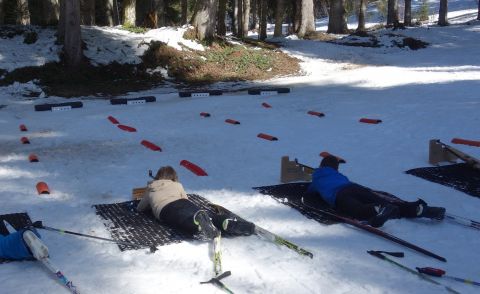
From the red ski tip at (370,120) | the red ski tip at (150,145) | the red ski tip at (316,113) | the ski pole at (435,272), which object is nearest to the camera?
the ski pole at (435,272)

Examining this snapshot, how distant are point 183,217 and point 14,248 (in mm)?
1724

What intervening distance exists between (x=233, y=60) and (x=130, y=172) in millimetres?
12791

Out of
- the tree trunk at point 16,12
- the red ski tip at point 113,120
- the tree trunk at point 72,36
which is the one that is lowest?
the red ski tip at point 113,120

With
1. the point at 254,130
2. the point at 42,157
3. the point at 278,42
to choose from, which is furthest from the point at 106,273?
the point at 278,42

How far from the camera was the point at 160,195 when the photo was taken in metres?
6.41

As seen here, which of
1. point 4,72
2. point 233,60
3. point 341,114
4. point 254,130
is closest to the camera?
point 254,130

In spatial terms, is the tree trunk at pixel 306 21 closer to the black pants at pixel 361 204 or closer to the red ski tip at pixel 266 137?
the red ski tip at pixel 266 137

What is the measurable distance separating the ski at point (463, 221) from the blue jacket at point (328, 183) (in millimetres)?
1240

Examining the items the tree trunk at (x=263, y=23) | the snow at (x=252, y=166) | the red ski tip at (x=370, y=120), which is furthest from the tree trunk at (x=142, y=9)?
the red ski tip at (x=370, y=120)

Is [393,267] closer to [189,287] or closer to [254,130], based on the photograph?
[189,287]

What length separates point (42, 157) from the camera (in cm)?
964

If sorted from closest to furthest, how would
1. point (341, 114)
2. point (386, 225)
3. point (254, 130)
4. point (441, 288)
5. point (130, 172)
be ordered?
point (441, 288)
point (386, 225)
point (130, 172)
point (254, 130)
point (341, 114)

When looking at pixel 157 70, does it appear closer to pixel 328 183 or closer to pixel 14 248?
pixel 328 183

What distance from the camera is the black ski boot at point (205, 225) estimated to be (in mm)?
5699
